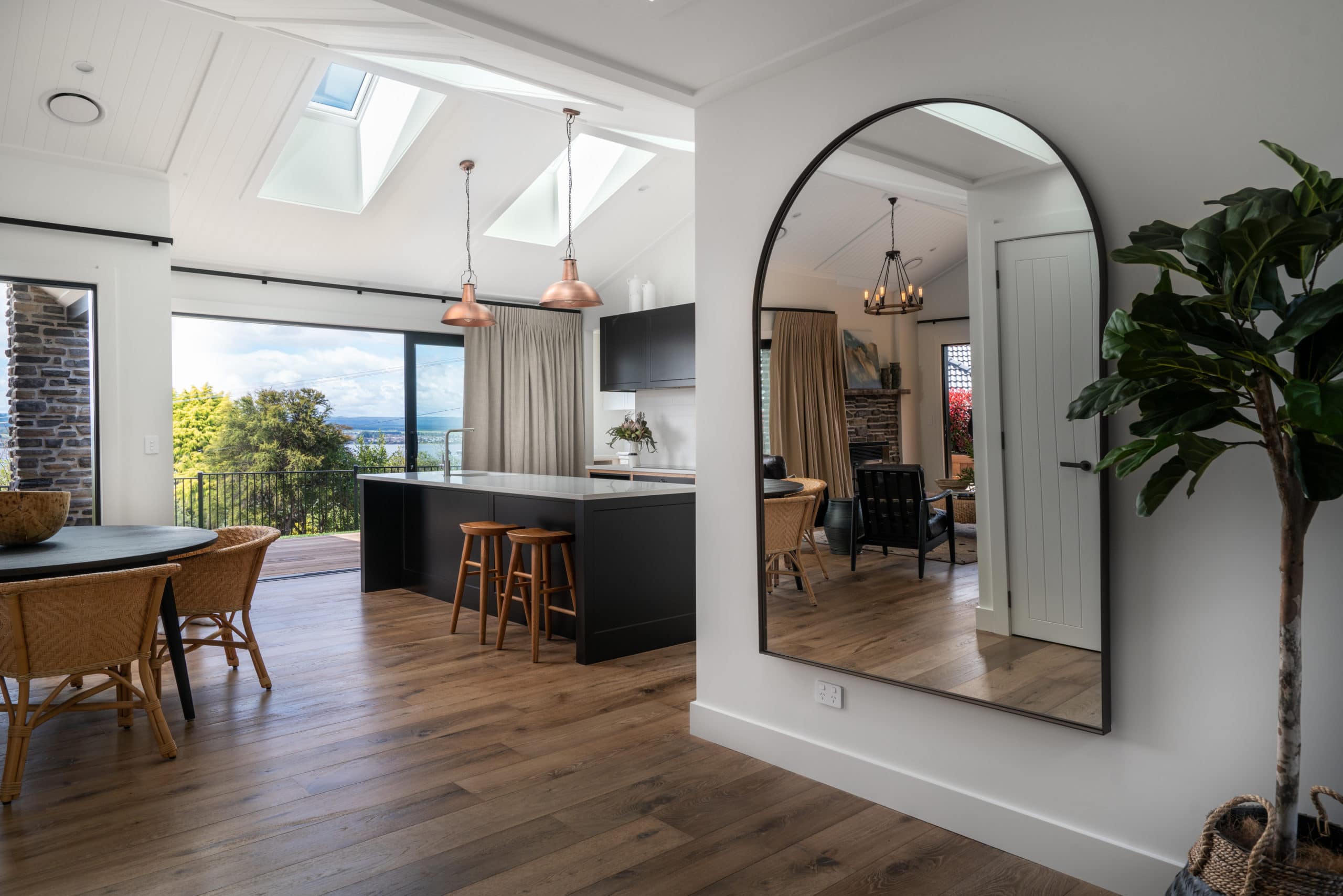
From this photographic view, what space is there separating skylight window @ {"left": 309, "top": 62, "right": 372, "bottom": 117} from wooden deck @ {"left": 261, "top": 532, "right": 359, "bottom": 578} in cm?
365

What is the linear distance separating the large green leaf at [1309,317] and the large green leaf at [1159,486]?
0.27 metres

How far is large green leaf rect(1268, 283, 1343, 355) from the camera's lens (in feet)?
4.25

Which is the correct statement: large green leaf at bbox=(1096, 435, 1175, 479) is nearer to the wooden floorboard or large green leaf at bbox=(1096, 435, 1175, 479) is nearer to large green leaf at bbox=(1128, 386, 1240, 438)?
large green leaf at bbox=(1128, 386, 1240, 438)

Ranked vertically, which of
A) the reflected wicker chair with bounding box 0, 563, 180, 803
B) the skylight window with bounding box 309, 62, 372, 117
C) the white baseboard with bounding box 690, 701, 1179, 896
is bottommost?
the white baseboard with bounding box 690, 701, 1179, 896

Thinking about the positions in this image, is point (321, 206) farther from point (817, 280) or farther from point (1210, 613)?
point (1210, 613)

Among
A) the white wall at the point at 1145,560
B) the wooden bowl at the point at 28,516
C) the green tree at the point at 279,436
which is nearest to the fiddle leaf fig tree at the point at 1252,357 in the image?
the white wall at the point at 1145,560

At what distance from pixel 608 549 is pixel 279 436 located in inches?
278

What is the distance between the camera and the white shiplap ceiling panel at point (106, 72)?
3965 mm

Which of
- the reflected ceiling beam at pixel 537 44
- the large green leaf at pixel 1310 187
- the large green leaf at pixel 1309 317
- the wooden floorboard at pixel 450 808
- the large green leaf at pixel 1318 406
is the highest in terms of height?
the reflected ceiling beam at pixel 537 44

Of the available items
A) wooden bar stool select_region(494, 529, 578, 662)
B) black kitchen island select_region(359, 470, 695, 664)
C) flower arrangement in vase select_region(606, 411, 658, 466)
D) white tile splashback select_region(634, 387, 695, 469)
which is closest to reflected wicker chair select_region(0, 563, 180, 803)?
wooden bar stool select_region(494, 529, 578, 662)

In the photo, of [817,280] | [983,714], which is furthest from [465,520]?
[983,714]

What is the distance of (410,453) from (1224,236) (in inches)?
279

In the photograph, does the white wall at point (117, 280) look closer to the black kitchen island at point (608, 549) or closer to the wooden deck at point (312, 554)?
the black kitchen island at point (608, 549)

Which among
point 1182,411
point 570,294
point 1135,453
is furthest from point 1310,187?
point 570,294
